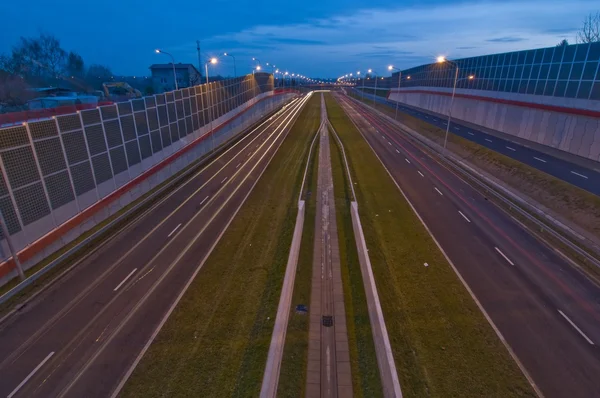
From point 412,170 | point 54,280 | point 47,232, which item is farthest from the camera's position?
point 412,170

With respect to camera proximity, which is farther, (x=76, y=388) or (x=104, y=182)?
(x=104, y=182)

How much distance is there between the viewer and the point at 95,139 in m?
26.1

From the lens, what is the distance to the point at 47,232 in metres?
21.2

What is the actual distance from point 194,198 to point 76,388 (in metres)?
20.9

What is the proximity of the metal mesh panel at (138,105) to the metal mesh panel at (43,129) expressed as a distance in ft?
35.6

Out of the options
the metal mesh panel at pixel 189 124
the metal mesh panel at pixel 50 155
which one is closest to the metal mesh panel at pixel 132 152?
the metal mesh panel at pixel 50 155

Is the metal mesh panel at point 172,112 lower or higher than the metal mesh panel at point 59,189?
higher

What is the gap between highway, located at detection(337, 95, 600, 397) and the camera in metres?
13.5

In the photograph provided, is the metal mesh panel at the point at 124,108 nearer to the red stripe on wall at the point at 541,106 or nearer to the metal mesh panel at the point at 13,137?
the metal mesh panel at the point at 13,137

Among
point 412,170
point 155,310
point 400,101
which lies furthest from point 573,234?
point 400,101

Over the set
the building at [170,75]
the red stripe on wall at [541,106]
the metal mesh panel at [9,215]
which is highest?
the building at [170,75]

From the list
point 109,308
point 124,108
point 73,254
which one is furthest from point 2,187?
point 124,108

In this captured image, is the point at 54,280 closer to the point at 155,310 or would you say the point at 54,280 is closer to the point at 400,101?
the point at 155,310

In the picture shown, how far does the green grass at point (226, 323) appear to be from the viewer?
1252 cm
